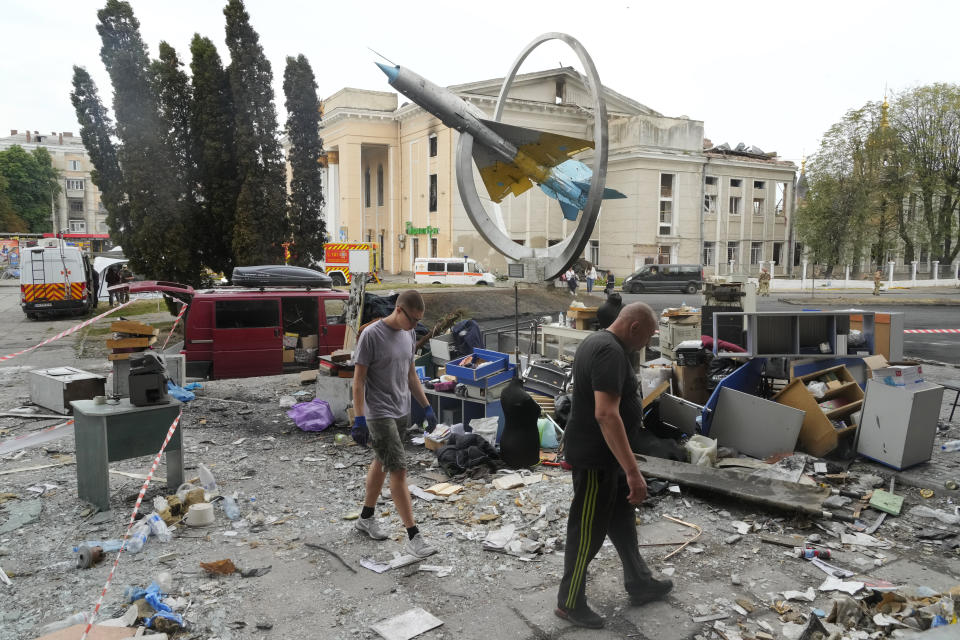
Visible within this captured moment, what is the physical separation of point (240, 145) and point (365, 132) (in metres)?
28.4

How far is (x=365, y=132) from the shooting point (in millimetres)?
46438

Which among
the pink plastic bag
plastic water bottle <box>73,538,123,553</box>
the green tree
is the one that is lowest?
plastic water bottle <box>73,538,123,553</box>

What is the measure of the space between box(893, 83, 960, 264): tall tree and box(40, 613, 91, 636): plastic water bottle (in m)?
50.3

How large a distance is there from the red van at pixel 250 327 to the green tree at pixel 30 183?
7979 cm

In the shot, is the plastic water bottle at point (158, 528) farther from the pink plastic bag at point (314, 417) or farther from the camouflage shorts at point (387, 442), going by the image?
the pink plastic bag at point (314, 417)

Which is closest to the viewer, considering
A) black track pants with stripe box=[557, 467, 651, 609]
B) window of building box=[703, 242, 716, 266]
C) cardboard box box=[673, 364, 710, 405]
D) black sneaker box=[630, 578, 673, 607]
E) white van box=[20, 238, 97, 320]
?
black track pants with stripe box=[557, 467, 651, 609]

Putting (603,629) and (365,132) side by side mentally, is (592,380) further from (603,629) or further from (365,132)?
(365,132)

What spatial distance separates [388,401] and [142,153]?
17808 millimetres

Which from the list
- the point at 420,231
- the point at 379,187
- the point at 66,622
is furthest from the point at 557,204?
the point at 66,622

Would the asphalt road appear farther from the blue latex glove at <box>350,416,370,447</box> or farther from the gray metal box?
the gray metal box

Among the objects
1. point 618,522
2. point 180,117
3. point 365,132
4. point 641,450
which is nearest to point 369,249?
point 365,132

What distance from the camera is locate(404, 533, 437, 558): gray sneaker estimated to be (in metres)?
4.68

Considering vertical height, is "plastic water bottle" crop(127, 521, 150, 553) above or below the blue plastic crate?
below

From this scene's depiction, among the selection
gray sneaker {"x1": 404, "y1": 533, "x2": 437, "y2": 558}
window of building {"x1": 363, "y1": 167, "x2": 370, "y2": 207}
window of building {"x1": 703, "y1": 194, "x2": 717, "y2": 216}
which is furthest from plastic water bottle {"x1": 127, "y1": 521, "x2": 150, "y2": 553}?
window of building {"x1": 363, "y1": 167, "x2": 370, "y2": 207}
